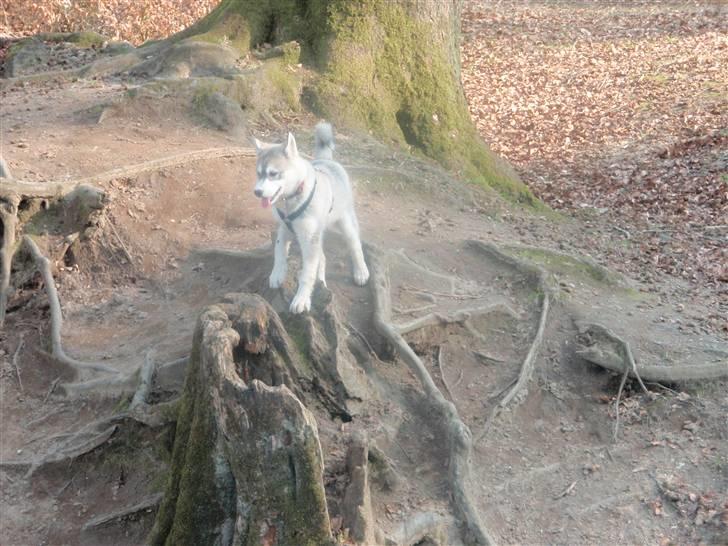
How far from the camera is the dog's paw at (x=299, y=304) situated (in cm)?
606

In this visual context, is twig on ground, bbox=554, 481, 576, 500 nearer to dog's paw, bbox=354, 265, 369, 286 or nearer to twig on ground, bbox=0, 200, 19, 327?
dog's paw, bbox=354, 265, 369, 286

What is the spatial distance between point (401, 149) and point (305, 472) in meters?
6.97

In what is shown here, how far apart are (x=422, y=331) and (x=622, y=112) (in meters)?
11.3

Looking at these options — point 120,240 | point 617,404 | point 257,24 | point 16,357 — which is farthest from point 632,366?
point 257,24

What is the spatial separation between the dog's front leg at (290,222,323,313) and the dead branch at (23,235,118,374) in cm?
168

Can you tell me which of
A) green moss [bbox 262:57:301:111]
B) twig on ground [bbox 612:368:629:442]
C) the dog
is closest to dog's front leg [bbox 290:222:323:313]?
the dog

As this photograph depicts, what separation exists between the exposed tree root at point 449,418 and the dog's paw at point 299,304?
700 mm

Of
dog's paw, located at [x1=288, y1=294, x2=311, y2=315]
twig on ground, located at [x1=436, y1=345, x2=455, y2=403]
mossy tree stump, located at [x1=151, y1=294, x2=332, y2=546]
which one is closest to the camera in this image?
mossy tree stump, located at [x1=151, y1=294, x2=332, y2=546]

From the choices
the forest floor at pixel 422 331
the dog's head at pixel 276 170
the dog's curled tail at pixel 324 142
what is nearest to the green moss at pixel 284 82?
the forest floor at pixel 422 331

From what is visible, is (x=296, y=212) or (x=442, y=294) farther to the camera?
(x=442, y=294)

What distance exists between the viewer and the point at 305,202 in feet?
19.2

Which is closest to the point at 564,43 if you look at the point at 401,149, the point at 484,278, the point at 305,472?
the point at 401,149

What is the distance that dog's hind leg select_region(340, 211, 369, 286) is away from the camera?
262 inches

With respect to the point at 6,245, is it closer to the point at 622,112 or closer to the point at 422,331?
the point at 422,331
